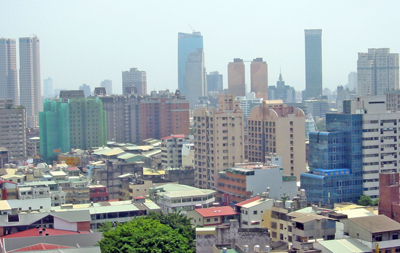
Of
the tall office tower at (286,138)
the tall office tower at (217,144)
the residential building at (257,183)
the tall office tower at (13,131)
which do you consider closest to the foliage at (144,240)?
the residential building at (257,183)

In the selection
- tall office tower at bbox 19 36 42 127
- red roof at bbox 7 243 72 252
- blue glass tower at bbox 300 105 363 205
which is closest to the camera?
red roof at bbox 7 243 72 252

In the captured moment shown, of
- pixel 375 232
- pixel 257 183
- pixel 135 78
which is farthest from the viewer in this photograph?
pixel 135 78

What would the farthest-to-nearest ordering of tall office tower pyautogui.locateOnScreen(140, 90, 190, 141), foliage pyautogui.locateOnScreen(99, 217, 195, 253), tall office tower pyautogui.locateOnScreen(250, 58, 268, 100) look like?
tall office tower pyautogui.locateOnScreen(250, 58, 268, 100) < tall office tower pyautogui.locateOnScreen(140, 90, 190, 141) < foliage pyautogui.locateOnScreen(99, 217, 195, 253)

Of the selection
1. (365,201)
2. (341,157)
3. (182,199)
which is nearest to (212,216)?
(182,199)

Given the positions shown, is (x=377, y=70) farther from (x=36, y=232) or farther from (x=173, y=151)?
(x=36, y=232)

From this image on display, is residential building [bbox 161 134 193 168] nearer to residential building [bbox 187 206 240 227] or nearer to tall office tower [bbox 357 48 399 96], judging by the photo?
residential building [bbox 187 206 240 227]

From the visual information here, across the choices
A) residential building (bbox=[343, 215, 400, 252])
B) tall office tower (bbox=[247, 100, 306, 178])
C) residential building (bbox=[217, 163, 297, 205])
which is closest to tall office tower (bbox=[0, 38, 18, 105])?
tall office tower (bbox=[247, 100, 306, 178])
